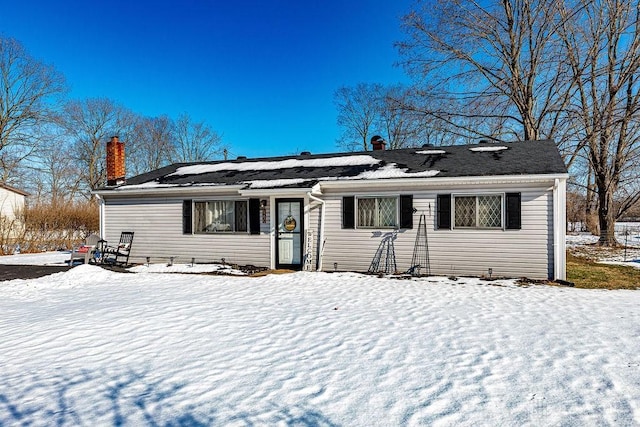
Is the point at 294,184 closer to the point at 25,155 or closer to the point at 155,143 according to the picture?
the point at 25,155

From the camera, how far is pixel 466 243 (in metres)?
9.06

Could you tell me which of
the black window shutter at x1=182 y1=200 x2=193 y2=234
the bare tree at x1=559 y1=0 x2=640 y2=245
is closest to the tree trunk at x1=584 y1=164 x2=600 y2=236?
the bare tree at x1=559 y1=0 x2=640 y2=245

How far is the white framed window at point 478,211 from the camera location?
882 cm

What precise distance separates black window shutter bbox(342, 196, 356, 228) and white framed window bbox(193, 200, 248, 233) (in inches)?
116

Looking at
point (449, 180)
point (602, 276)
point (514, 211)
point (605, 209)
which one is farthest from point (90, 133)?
point (605, 209)

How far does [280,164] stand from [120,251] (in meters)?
5.83

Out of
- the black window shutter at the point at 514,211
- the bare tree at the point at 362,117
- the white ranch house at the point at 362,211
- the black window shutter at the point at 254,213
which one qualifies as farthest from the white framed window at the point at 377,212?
the bare tree at the point at 362,117

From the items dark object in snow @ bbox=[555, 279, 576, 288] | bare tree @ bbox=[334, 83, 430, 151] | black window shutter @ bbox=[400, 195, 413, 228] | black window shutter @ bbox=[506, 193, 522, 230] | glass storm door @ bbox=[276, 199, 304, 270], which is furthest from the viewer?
bare tree @ bbox=[334, 83, 430, 151]

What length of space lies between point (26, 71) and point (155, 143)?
36.5ft

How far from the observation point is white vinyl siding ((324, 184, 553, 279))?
849 cm

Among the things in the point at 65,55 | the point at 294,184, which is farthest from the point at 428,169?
the point at 65,55

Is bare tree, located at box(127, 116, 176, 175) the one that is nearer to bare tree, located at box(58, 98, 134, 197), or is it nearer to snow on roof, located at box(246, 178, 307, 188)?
bare tree, located at box(58, 98, 134, 197)

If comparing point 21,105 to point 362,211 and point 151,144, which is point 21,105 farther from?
point 362,211

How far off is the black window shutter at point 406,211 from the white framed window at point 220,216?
450 centimetres
